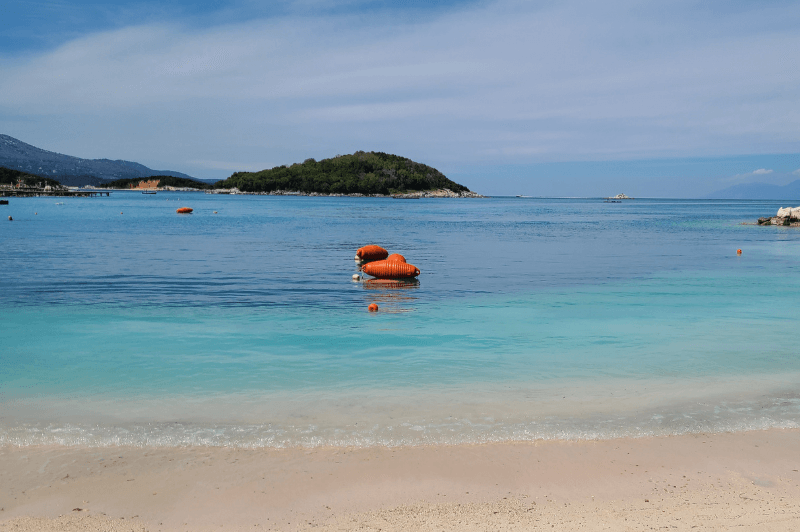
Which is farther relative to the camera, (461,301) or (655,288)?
(655,288)

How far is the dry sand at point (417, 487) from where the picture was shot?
573 centimetres

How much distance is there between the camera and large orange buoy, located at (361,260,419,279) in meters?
23.2

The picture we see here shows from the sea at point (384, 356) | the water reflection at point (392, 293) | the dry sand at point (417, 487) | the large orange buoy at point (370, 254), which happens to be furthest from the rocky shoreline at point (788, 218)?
the dry sand at point (417, 487)

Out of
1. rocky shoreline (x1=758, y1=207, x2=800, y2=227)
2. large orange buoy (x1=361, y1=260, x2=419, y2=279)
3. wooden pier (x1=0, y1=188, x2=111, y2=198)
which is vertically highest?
wooden pier (x1=0, y1=188, x2=111, y2=198)

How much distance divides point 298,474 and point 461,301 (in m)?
12.8

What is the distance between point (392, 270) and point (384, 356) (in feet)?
36.9

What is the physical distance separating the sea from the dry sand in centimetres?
52

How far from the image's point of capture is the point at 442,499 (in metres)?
6.18

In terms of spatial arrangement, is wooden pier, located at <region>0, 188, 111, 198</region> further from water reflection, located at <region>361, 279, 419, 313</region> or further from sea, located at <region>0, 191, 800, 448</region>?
water reflection, located at <region>361, 279, 419, 313</region>

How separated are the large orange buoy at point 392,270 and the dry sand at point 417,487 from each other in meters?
15.8

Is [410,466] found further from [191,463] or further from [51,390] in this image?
[51,390]

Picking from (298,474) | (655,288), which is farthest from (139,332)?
(655,288)

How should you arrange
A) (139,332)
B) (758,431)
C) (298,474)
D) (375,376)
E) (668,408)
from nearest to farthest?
1. (298,474)
2. (758,431)
3. (668,408)
4. (375,376)
5. (139,332)

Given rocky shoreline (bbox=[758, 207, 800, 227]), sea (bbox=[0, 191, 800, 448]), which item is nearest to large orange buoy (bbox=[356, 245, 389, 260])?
sea (bbox=[0, 191, 800, 448])
